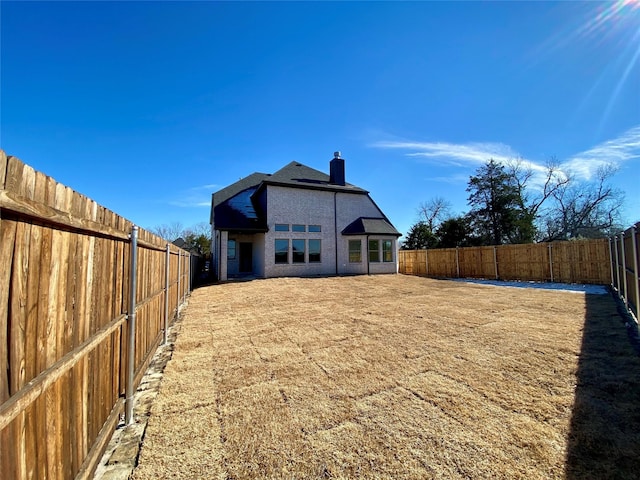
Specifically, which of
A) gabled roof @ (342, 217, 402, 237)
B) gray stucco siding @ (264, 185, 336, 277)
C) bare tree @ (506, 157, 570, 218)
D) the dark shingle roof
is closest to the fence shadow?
gabled roof @ (342, 217, 402, 237)

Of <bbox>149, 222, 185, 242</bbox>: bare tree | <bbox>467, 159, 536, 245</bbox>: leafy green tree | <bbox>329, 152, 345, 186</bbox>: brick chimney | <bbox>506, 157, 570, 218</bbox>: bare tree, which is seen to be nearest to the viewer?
<bbox>329, 152, 345, 186</bbox>: brick chimney

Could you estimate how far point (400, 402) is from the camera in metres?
3.04

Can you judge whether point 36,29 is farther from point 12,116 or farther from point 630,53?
point 630,53

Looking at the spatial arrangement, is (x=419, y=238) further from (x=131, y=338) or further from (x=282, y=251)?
(x=131, y=338)

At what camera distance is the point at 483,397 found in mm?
3107

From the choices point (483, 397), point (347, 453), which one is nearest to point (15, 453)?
point (347, 453)

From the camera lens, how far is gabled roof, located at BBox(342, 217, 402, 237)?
18125mm

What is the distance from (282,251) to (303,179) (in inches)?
210

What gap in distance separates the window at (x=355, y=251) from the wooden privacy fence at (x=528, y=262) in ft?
17.8

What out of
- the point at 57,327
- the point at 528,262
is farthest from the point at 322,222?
the point at 57,327

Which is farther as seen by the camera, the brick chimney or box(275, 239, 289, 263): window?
the brick chimney

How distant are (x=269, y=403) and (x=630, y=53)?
15962 millimetres

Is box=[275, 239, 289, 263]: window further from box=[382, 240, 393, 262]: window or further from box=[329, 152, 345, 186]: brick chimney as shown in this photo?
box=[382, 240, 393, 262]: window

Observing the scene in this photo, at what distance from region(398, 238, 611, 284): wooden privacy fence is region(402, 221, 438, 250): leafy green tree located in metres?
7.13
